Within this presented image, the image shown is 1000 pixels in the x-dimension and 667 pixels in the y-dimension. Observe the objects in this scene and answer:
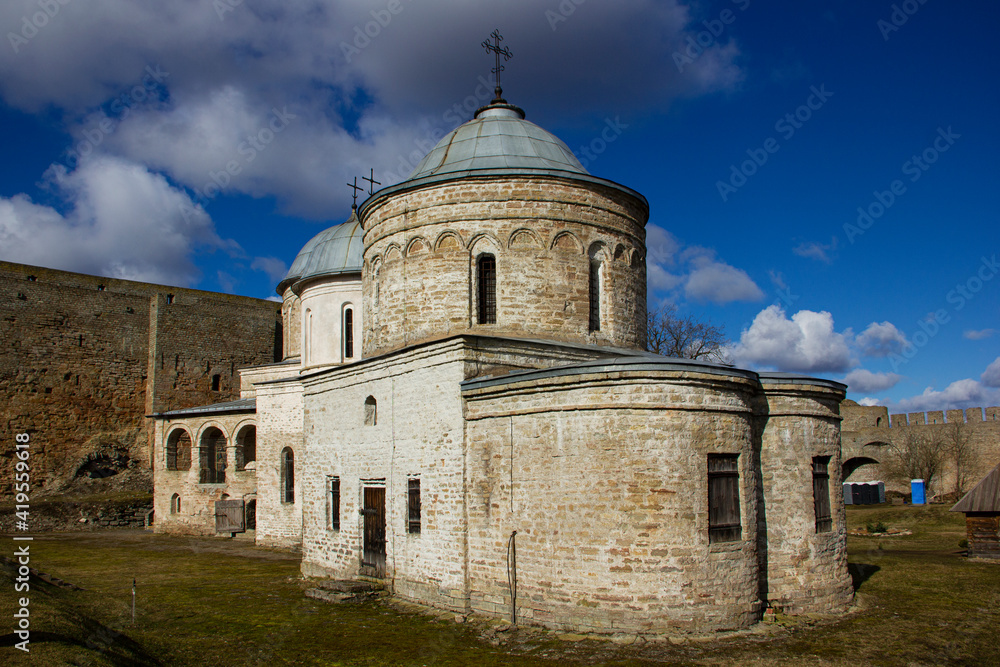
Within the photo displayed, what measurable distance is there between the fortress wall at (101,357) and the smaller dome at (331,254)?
12.5 m

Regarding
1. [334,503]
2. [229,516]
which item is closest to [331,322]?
[334,503]

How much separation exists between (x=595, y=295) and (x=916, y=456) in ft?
83.6

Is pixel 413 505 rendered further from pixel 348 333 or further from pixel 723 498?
pixel 348 333

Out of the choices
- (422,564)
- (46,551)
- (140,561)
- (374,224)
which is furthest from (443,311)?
(46,551)

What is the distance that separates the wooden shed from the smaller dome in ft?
53.0

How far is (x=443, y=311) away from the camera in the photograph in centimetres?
1409

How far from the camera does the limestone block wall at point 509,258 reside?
550 inches

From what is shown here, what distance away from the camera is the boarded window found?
1464cm

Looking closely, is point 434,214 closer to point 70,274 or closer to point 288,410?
point 288,410

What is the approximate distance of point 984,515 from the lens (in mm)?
16781

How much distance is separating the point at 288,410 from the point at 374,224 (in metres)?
8.56

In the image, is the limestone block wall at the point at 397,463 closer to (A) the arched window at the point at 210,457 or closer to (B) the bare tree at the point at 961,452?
(A) the arched window at the point at 210,457

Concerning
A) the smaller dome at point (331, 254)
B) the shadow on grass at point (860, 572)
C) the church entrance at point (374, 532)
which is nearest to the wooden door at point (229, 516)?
the smaller dome at point (331, 254)

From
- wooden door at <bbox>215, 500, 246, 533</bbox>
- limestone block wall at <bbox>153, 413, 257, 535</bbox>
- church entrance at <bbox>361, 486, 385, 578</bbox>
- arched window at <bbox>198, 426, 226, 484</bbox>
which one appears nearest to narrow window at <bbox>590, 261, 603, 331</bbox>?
church entrance at <bbox>361, 486, 385, 578</bbox>
